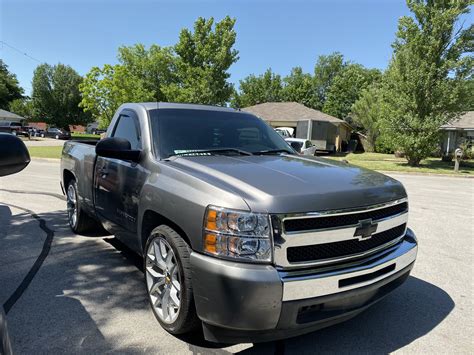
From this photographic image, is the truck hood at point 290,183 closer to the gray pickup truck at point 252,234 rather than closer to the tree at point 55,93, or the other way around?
the gray pickup truck at point 252,234

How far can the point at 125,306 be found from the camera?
3.41m

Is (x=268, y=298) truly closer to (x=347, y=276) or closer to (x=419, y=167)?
(x=347, y=276)

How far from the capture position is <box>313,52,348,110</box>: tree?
67000 mm

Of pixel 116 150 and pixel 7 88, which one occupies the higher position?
pixel 7 88

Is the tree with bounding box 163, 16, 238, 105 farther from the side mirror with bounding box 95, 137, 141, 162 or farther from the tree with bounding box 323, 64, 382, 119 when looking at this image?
the tree with bounding box 323, 64, 382, 119

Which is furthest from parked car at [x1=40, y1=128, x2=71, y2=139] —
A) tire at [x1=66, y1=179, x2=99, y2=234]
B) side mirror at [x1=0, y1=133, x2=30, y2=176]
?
side mirror at [x1=0, y1=133, x2=30, y2=176]

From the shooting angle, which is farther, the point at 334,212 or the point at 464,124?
the point at 464,124

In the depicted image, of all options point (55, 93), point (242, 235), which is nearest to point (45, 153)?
point (242, 235)

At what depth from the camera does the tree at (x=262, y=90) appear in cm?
6206

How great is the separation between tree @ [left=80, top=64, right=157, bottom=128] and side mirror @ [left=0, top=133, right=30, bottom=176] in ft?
98.3

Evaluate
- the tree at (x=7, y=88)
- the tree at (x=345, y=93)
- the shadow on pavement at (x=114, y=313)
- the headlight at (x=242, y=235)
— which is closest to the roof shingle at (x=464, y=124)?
the tree at (x=345, y=93)

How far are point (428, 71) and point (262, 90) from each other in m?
42.5

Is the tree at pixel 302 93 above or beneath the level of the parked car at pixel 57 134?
above

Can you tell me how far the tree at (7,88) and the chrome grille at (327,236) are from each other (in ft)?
255
